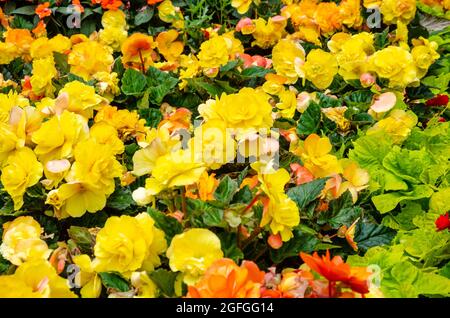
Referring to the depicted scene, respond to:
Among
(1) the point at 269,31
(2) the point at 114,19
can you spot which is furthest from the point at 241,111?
(2) the point at 114,19

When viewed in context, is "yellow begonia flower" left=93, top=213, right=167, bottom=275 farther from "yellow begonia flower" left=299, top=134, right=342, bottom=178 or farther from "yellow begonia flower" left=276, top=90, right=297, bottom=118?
"yellow begonia flower" left=276, top=90, right=297, bottom=118

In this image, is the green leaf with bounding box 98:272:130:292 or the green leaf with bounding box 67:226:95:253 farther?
Answer: the green leaf with bounding box 67:226:95:253

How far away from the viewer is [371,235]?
1724 mm

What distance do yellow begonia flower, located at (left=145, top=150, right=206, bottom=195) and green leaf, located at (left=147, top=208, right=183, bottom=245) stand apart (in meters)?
0.05

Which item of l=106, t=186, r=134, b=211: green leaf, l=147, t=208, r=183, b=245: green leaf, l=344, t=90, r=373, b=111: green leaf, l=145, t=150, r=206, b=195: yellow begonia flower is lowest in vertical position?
l=106, t=186, r=134, b=211: green leaf

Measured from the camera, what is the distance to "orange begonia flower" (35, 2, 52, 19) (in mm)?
3125

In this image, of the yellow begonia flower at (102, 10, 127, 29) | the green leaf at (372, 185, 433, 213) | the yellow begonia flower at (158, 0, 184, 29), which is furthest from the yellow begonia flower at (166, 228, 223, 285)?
the yellow begonia flower at (102, 10, 127, 29)

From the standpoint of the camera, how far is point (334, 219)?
1.66 metres

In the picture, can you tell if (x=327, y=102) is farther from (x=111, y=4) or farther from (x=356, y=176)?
(x=111, y=4)

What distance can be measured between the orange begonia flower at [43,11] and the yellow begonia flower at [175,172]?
1.96m

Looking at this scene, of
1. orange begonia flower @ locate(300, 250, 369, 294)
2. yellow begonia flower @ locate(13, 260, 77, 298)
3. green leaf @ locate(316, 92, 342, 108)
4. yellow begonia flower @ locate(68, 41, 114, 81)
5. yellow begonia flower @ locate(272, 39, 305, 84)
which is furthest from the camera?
yellow begonia flower @ locate(68, 41, 114, 81)

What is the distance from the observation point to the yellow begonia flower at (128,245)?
132cm
